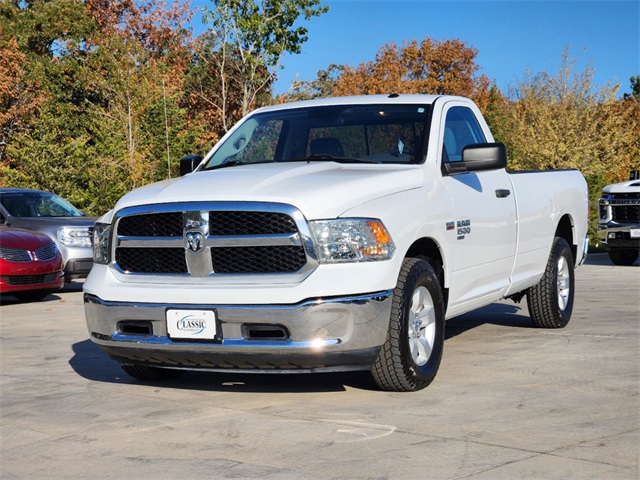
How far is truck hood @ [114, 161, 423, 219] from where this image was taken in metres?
5.96

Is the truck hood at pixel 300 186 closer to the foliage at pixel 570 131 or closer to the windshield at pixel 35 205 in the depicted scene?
the windshield at pixel 35 205

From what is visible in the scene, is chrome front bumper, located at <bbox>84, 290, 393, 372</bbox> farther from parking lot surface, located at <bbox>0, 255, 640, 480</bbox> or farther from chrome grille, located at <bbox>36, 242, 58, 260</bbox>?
chrome grille, located at <bbox>36, 242, 58, 260</bbox>

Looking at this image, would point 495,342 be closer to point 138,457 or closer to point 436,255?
point 436,255

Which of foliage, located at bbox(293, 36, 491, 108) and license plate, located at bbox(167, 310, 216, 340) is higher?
foliage, located at bbox(293, 36, 491, 108)

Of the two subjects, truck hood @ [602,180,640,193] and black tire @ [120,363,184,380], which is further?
truck hood @ [602,180,640,193]

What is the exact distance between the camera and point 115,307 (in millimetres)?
6320

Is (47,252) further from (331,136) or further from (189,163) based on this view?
(331,136)

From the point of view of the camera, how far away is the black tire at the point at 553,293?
9172 millimetres

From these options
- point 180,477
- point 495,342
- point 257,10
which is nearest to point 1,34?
point 257,10

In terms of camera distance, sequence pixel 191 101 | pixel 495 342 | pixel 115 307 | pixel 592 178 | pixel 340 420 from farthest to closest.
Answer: pixel 191 101, pixel 592 178, pixel 495 342, pixel 115 307, pixel 340 420

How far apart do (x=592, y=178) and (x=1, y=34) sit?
2867 centimetres

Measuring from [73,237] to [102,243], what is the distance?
28.4 feet

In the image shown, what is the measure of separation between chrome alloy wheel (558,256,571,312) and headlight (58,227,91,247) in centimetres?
784

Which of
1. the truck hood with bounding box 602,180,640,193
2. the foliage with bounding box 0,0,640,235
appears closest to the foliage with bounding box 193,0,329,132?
the foliage with bounding box 0,0,640,235
